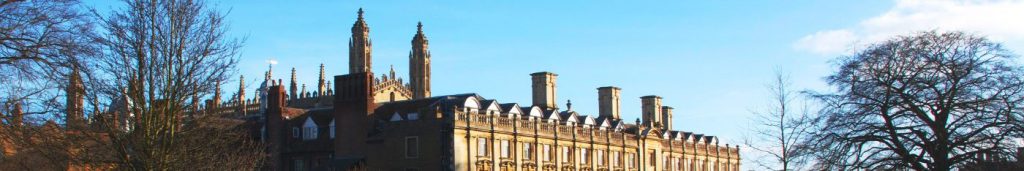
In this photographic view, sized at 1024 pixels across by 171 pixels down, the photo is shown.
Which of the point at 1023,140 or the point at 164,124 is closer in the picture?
the point at 164,124

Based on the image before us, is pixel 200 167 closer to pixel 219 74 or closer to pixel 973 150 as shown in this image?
pixel 219 74

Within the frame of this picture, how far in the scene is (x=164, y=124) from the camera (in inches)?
1010

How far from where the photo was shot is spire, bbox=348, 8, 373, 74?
98.1 m

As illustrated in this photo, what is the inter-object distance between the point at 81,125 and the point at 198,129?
8.15 feet

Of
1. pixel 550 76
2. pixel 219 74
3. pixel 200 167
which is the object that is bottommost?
pixel 200 167

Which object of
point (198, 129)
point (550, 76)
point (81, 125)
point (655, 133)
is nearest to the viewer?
point (81, 125)

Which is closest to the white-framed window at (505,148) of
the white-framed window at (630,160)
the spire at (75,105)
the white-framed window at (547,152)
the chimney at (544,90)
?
the white-framed window at (547,152)

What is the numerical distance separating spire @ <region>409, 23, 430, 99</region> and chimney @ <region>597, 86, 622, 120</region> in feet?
86.4

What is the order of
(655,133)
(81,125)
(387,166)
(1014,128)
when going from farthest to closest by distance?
1. (655,133)
2. (387,166)
3. (1014,128)
4. (81,125)

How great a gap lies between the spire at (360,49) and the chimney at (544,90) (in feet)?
87.3

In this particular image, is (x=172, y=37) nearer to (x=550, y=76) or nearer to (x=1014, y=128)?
(x=1014, y=128)

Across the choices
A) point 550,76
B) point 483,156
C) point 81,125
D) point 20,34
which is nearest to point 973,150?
point 81,125

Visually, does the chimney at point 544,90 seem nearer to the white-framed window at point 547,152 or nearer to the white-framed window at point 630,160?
the white-framed window at point 630,160

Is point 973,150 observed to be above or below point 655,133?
below
